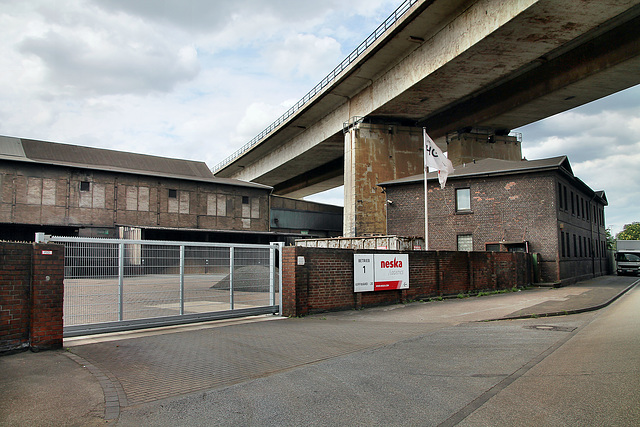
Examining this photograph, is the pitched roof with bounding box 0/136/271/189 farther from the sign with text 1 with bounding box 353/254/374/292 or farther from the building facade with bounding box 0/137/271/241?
the sign with text 1 with bounding box 353/254/374/292

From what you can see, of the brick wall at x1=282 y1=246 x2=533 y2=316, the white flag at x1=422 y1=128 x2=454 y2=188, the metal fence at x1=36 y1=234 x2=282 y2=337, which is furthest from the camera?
the white flag at x1=422 y1=128 x2=454 y2=188

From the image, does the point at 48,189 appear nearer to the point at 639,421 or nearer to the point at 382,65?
the point at 382,65

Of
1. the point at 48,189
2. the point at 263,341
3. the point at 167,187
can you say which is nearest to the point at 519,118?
the point at 167,187

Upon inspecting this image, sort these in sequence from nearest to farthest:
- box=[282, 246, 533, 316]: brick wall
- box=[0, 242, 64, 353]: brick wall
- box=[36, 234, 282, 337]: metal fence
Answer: box=[0, 242, 64, 353]: brick wall < box=[36, 234, 282, 337]: metal fence < box=[282, 246, 533, 316]: brick wall

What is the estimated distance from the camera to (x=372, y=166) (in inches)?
1604

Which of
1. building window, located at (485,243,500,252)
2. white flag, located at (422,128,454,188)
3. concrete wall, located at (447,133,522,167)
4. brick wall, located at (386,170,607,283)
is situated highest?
concrete wall, located at (447,133,522,167)

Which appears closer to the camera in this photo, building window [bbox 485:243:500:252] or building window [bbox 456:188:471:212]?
building window [bbox 485:243:500:252]

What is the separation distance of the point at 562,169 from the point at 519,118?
14.2 m

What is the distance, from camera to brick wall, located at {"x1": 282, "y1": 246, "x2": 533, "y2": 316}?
13070 millimetres

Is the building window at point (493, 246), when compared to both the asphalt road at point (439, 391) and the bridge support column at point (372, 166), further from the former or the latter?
the asphalt road at point (439, 391)

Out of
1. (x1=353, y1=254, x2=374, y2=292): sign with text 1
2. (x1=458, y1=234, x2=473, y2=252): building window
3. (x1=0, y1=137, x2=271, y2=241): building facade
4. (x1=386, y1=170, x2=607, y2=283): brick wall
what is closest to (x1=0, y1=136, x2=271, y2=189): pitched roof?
(x1=0, y1=137, x2=271, y2=241): building facade

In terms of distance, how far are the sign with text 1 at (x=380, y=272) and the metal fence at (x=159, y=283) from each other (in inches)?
113

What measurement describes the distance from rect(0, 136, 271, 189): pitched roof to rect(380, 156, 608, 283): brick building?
76.0 ft

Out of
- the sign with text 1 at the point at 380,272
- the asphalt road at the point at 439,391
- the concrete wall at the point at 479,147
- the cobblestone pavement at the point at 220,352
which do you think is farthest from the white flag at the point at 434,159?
the concrete wall at the point at 479,147
